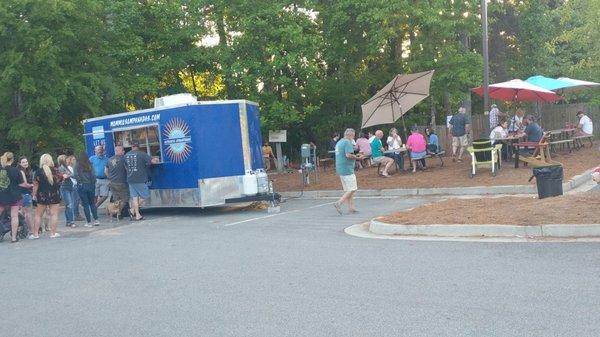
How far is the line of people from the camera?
1215 centimetres

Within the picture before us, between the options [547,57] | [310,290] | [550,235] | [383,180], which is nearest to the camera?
[310,290]

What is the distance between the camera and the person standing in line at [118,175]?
14.7 m

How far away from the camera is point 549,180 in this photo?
10.9 m

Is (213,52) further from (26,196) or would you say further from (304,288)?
(304,288)

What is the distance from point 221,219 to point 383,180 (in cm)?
609

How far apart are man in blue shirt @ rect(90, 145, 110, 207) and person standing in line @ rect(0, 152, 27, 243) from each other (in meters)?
3.33

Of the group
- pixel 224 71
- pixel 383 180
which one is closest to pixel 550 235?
pixel 383 180

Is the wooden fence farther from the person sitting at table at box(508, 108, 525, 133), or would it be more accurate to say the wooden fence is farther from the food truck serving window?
the food truck serving window

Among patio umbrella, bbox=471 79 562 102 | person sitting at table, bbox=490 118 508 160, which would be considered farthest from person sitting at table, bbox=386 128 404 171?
patio umbrella, bbox=471 79 562 102

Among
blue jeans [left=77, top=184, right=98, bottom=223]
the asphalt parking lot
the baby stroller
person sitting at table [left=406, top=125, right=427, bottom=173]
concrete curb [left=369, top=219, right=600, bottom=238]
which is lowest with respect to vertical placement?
the asphalt parking lot

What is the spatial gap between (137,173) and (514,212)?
8785 mm

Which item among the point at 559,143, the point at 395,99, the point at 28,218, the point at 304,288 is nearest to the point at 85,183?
the point at 28,218

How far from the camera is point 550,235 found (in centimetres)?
867

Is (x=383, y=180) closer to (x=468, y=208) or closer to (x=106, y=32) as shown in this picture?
(x=468, y=208)
